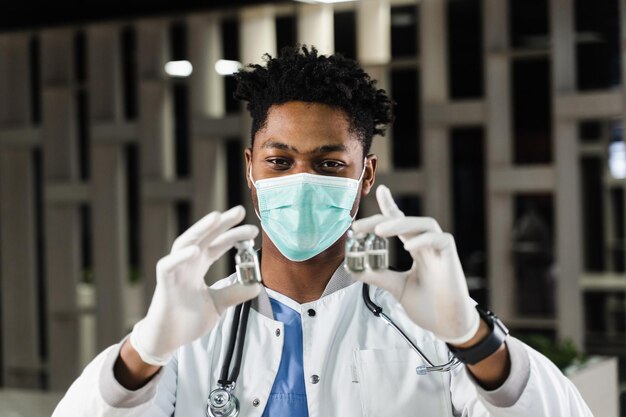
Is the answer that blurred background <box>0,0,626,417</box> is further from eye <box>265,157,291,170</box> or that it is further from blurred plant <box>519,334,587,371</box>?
eye <box>265,157,291,170</box>

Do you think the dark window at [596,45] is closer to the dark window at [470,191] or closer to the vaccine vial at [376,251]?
the dark window at [470,191]

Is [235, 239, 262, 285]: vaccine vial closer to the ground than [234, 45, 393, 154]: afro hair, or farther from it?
closer to the ground

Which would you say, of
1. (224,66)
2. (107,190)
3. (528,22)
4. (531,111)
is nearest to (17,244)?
(107,190)

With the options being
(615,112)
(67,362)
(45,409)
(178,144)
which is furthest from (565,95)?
(178,144)

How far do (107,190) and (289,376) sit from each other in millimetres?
Answer: 4191

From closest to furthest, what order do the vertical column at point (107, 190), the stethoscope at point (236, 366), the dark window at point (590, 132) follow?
1. the stethoscope at point (236, 366)
2. the vertical column at point (107, 190)
3. the dark window at point (590, 132)

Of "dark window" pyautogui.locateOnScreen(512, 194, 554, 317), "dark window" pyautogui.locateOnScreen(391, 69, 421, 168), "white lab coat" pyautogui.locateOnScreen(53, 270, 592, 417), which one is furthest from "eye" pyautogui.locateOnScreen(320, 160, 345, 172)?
"dark window" pyautogui.locateOnScreen(391, 69, 421, 168)

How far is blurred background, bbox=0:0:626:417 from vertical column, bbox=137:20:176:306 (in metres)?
0.01

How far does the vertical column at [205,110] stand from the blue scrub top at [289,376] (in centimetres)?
352

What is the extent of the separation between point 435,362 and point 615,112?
3.03 meters

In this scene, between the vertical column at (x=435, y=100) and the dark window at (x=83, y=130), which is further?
the dark window at (x=83, y=130)

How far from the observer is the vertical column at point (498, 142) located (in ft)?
14.9

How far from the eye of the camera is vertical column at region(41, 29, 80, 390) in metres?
5.77

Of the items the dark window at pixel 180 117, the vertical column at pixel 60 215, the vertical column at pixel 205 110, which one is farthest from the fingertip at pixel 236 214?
the dark window at pixel 180 117
